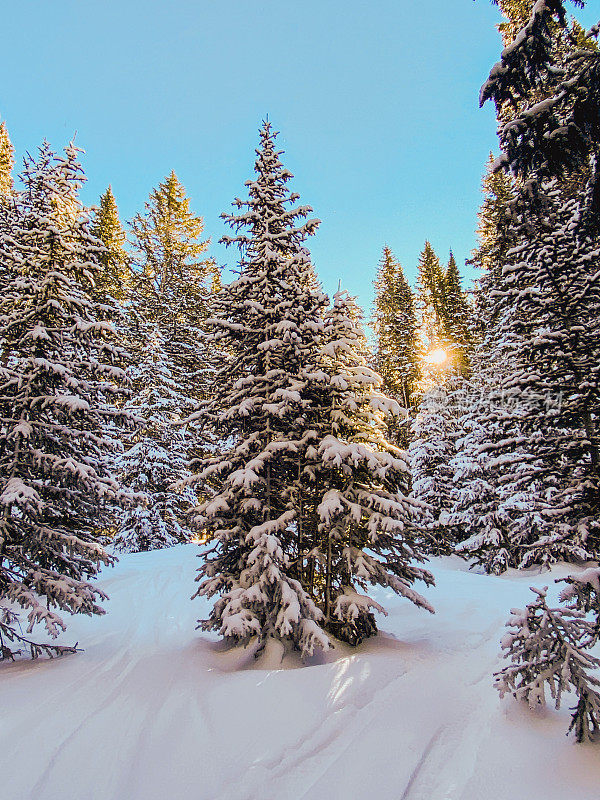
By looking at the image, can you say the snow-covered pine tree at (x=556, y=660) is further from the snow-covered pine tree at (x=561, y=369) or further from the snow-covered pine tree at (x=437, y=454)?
the snow-covered pine tree at (x=437, y=454)

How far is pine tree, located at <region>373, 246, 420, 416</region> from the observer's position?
118 feet

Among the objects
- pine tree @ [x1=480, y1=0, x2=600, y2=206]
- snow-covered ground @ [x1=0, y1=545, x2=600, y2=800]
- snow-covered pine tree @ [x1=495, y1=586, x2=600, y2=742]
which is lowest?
snow-covered ground @ [x1=0, y1=545, x2=600, y2=800]

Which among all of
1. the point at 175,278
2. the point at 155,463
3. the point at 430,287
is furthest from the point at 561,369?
the point at 430,287

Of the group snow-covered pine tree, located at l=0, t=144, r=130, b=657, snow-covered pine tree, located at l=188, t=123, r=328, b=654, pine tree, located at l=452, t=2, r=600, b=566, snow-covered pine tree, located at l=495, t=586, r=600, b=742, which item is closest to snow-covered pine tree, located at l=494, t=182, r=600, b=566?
pine tree, located at l=452, t=2, r=600, b=566

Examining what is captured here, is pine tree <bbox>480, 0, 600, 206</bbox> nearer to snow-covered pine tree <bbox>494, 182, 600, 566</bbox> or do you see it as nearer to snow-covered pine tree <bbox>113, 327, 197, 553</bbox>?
snow-covered pine tree <bbox>494, 182, 600, 566</bbox>

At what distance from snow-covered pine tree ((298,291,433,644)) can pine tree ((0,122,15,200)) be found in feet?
69.1

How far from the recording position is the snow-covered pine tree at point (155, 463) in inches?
794

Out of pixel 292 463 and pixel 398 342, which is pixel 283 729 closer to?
pixel 292 463

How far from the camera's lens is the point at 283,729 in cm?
527

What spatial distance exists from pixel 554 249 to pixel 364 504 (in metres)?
6.29

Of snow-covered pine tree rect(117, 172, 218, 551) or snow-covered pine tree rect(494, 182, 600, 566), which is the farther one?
snow-covered pine tree rect(117, 172, 218, 551)

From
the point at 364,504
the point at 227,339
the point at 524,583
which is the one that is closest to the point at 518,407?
the point at 364,504

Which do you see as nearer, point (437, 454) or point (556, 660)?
point (556, 660)

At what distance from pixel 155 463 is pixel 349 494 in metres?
15.0
